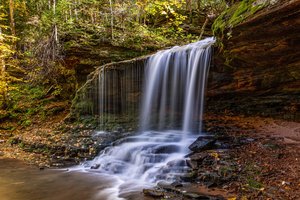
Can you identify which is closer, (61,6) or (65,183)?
(65,183)

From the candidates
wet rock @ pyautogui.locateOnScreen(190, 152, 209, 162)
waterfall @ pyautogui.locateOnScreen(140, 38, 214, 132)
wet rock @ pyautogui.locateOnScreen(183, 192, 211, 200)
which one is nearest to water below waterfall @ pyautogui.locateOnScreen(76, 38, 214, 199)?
waterfall @ pyautogui.locateOnScreen(140, 38, 214, 132)

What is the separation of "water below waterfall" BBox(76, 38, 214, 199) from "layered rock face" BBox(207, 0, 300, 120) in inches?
26.8

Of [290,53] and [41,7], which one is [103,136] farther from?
[41,7]

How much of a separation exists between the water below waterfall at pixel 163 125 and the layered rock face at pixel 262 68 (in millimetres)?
681

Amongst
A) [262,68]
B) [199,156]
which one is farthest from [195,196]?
[262,68]

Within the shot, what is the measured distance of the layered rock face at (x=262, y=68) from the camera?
8.07 metres

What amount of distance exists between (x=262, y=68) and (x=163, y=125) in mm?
4417

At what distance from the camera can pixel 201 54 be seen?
10.5 m

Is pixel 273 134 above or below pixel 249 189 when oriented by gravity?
above

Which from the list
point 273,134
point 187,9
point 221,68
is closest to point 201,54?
point 221,68

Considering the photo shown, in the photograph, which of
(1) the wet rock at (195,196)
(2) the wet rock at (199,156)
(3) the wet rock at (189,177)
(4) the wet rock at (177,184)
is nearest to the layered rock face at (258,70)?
(2) the wet rock at (199,156)

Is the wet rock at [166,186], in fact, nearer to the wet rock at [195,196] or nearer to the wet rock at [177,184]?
the wet rock at [177,184]

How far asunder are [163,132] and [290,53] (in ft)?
17.3

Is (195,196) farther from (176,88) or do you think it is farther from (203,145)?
(176,88)
